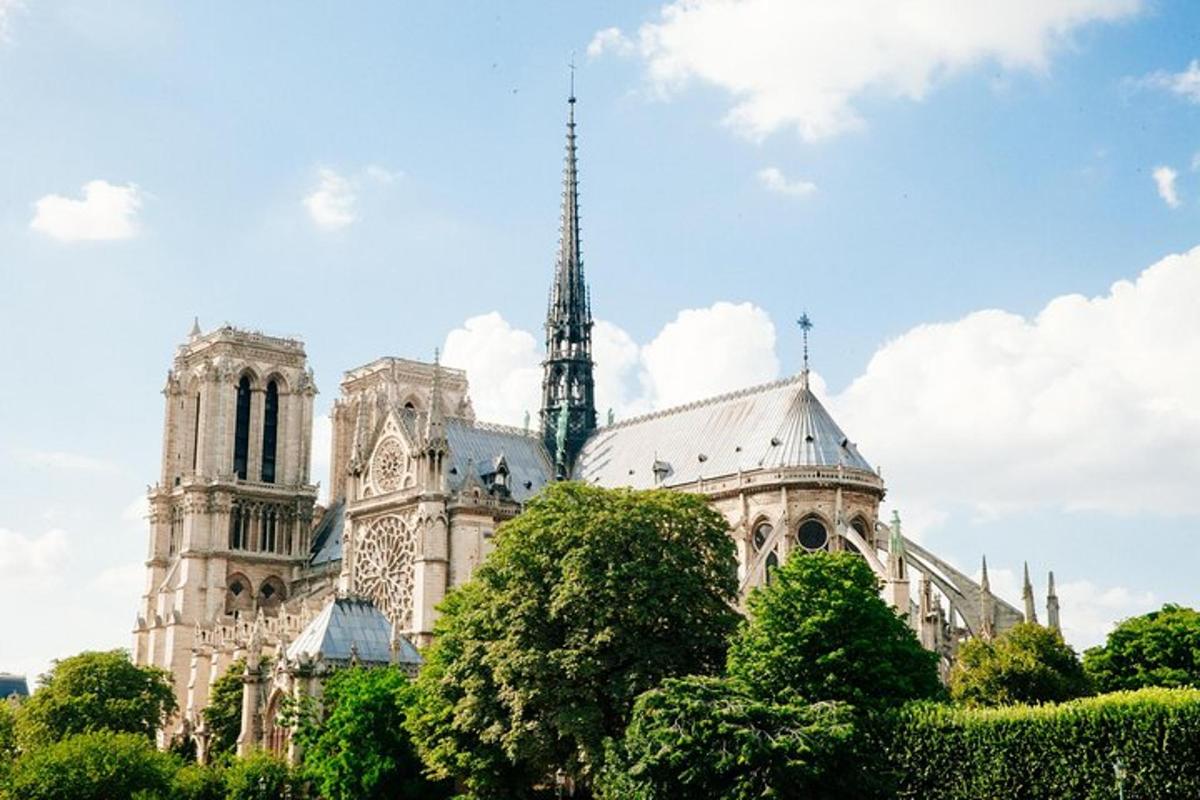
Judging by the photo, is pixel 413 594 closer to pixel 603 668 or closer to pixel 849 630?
pixel 603 668

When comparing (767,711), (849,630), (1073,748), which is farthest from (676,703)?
(1073,748)

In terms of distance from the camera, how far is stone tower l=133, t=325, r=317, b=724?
107 metres

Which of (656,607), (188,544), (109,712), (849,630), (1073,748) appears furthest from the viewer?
(188,544)

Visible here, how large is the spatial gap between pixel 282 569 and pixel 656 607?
62.4 meters

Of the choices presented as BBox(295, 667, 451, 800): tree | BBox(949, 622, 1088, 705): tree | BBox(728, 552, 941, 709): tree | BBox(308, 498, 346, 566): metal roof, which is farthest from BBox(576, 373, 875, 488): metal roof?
BBox(728, 552, 941, 709): tree

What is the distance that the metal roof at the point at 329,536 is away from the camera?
10944 cm

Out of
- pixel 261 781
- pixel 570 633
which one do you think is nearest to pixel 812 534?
pixel 570 633

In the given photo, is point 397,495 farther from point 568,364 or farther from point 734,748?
point 734,748

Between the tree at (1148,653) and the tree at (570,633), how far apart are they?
1870 centimetres

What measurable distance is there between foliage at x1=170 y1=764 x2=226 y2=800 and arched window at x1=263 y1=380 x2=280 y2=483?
51.4 metres

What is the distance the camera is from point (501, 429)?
3664 inches

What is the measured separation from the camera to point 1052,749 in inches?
1687

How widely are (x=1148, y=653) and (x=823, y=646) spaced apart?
72.8 ft

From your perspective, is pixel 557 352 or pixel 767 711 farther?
pixel 557 352
